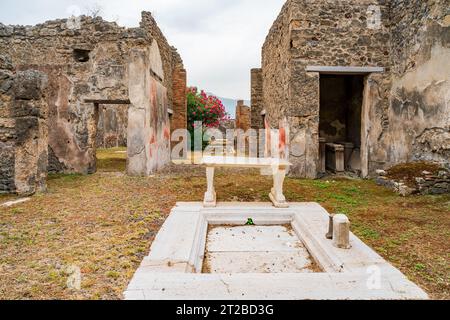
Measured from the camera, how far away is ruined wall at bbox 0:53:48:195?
6273mm

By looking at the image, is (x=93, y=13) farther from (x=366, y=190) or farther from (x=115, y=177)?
A: (x=366, y=190)

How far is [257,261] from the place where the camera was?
3.69 m

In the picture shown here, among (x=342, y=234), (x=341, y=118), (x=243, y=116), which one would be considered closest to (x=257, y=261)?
(x=342, y=234)

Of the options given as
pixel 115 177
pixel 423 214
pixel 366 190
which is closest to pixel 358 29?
pixel 366 190

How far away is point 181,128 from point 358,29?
7967mm

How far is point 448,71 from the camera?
6.41 meters

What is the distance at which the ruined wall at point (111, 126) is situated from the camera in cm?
1855

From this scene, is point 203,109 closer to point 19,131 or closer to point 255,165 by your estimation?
point 19,131

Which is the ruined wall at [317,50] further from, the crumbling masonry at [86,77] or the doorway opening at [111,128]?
the doorway opening at [111,128]

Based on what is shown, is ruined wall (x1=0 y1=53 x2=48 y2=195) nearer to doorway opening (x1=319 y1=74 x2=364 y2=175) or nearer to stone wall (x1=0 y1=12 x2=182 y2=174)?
stone wall (x1=0 y1=12 x2=182 y2=174)

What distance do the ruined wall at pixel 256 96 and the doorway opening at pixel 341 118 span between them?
11.8ft

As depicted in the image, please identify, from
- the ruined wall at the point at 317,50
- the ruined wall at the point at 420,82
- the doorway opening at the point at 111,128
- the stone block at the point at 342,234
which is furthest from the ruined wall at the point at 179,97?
the stone block at the point at 342,234

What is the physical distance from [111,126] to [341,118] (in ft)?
42.7

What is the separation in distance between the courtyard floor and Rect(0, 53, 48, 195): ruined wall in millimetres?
476
